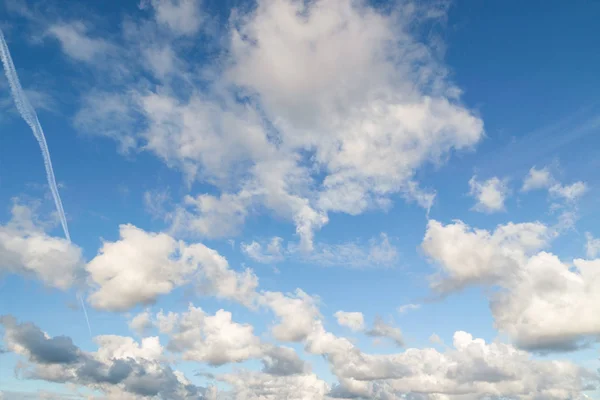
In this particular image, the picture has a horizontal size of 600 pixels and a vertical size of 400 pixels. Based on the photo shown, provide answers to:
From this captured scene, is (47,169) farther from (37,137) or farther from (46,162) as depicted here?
(37,137)

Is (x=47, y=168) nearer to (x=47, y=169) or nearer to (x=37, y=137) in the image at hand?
(x=47, y=169)

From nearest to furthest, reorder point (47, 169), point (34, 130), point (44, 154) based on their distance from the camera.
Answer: point (34, 130) < point (44, 154) < point (47, 169)

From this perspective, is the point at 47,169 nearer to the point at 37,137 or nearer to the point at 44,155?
the point at 44,155

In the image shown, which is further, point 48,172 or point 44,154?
point 48,172

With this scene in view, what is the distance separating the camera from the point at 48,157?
174 meters

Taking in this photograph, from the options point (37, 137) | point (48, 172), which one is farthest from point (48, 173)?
point (37, 137)

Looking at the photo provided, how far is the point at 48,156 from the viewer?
6806 inches

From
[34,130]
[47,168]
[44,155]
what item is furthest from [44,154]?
[34,130]

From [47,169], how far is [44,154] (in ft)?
44.5

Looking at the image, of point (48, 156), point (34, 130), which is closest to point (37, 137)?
point (34, 130)

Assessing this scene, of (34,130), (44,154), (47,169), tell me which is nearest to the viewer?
(34,130)

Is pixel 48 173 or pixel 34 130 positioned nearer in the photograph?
pixel 34 130

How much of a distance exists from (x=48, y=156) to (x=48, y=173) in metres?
13.0

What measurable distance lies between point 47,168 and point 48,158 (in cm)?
882
